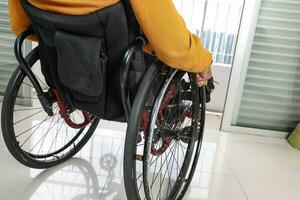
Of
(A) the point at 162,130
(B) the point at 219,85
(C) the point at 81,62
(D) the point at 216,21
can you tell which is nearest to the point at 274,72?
(B) the point at 219,85

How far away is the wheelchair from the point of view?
926 millimetres

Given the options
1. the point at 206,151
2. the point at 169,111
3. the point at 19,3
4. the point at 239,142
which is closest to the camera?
the point at 19,3

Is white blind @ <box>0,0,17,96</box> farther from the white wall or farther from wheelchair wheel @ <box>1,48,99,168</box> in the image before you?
the white wall

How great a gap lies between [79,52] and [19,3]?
1.05 ft

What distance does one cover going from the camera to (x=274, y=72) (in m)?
2.31

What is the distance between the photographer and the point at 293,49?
2.25 metres

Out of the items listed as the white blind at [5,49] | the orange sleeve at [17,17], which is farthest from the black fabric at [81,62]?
the white blind at [5,49]

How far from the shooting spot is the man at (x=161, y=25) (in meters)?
0.88

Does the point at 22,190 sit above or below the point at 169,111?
below

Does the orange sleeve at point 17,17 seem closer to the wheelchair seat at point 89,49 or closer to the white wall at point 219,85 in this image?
the wheelchair seat at point 89,49

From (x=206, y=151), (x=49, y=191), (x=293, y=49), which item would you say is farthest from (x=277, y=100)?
(x=49, y=191)

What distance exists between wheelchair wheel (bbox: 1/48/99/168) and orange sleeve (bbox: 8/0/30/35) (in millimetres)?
121

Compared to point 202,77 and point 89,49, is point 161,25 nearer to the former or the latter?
point 89,49

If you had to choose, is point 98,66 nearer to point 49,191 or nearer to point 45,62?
point 45,62
